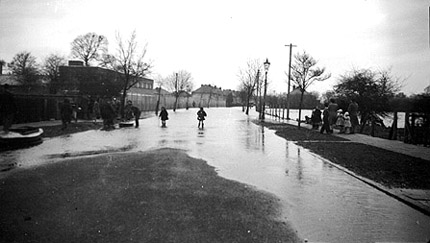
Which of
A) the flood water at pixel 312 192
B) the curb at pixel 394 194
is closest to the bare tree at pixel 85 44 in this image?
the flood water at pixel 312 192

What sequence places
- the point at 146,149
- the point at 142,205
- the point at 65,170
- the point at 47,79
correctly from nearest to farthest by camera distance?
the point at 142,205 → the point at 47,79 → the point at 65,170 → the point at 146,149

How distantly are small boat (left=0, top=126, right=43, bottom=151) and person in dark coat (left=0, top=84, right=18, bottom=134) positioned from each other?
0.19m

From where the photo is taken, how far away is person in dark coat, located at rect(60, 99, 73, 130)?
5.10m

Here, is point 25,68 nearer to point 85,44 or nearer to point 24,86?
point 24,86

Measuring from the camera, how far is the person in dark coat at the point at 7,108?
12.2 ft

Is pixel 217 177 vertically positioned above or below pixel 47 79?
below

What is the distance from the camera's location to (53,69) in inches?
204

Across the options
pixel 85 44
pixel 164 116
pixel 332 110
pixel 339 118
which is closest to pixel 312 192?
pixel 85 44

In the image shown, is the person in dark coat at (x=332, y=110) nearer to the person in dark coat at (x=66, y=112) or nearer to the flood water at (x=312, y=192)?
the flood water at (x=312, y=192)

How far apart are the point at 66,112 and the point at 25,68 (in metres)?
1.18

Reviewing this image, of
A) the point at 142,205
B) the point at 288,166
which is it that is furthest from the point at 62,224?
the point at 288,166

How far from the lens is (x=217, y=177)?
244 inches

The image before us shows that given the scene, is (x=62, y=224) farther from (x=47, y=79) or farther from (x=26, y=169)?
(x=26, y=169)

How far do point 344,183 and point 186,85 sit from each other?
198 feet
